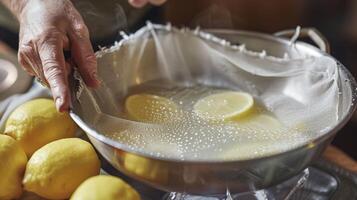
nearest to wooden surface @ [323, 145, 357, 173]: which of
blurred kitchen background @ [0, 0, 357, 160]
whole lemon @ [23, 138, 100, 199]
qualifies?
whole lemon @ [23, 138, 100, 199]

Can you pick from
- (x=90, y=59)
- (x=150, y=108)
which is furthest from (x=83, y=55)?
(x=150, y=108)

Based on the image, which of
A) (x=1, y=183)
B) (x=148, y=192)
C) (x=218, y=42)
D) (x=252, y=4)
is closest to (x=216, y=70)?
(x=218, y=42)

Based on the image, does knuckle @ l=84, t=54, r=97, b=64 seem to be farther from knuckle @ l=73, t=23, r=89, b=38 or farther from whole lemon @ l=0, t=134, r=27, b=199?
whole lemon @ l=0, t=134, r=27, b=199

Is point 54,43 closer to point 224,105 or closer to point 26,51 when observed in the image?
point 26,51

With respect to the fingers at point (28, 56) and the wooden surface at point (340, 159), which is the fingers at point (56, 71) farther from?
the wooden surface at point (340, 159)

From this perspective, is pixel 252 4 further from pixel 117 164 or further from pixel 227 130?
pixel 117 164

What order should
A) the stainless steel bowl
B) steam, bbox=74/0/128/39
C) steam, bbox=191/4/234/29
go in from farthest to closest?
steam, bbox=191/4/234/29, steam, bbox=74/0/128/39, the stainless steel bowl
